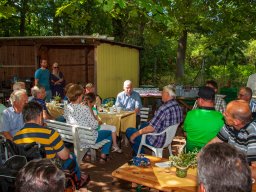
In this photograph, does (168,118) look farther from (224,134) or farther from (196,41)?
(196,41)

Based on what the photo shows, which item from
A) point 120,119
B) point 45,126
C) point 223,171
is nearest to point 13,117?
point 45,126

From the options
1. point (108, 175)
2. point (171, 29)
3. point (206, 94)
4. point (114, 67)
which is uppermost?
point (171, 29)

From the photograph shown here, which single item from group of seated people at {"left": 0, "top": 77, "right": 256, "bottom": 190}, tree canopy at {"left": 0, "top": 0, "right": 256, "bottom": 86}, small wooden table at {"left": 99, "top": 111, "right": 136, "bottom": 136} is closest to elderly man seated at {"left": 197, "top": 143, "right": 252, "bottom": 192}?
group of seated people at {"left": 0, "top": 77, "right": 256, "bottom": 190}

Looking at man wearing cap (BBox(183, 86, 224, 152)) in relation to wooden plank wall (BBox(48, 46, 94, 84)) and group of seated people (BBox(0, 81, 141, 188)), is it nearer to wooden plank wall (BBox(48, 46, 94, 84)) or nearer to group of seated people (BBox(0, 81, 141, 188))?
group of seated people (BBox(0, 81, 141, 188))

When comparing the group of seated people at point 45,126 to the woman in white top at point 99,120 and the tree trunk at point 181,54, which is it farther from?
the tree trunk at point 181,54

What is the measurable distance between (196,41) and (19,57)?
20304 millimetres

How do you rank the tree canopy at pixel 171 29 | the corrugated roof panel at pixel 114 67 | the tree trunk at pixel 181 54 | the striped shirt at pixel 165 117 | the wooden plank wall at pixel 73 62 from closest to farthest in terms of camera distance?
the striped shirt at pixel 165 117, the corrugated roof panel at pixel 114 67, the tree canopy at pixel 171 29, the wooden plank wall at pixel 73 62, the tree trunk at pixel 181 54

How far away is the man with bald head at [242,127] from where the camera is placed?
3.14 m

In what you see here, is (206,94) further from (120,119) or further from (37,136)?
(120,119)

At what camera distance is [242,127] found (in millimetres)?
3250

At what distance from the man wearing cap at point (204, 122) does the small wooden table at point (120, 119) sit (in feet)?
7.34

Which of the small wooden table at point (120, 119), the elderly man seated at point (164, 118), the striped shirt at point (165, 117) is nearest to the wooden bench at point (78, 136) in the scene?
the elderly man seated at point (164, 118)

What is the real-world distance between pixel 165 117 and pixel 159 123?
0.47 ft

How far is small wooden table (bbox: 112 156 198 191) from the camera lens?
303cm
